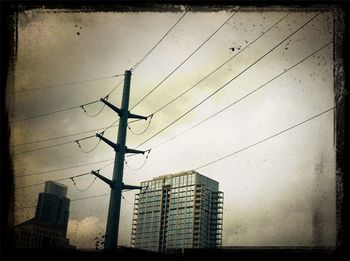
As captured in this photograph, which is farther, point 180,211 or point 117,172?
point 180,211

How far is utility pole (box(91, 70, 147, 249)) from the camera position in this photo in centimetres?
1617

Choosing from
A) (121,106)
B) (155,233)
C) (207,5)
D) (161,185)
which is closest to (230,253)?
(207,5)

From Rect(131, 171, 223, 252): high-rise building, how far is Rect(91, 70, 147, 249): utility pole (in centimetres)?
7978

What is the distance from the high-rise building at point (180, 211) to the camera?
11558 cm

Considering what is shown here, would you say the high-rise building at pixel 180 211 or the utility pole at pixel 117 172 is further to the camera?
the high-rise building at pixel 180 211

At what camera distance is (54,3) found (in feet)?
23.2

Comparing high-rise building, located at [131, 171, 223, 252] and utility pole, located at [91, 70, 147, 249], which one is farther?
high-rise building, located at [131, 171, 223, 252]

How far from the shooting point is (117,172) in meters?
18.0

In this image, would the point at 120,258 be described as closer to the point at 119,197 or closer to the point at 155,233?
the point at 119,197

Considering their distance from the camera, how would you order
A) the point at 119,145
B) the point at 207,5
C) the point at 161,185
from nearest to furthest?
the point at 207,5, the point at 119,145, the point at 161,185

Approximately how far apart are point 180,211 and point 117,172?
141 metres

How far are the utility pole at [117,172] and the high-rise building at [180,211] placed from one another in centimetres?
7978

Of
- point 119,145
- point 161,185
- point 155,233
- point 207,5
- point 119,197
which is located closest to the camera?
point 207,5

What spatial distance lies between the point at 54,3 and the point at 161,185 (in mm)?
118108
